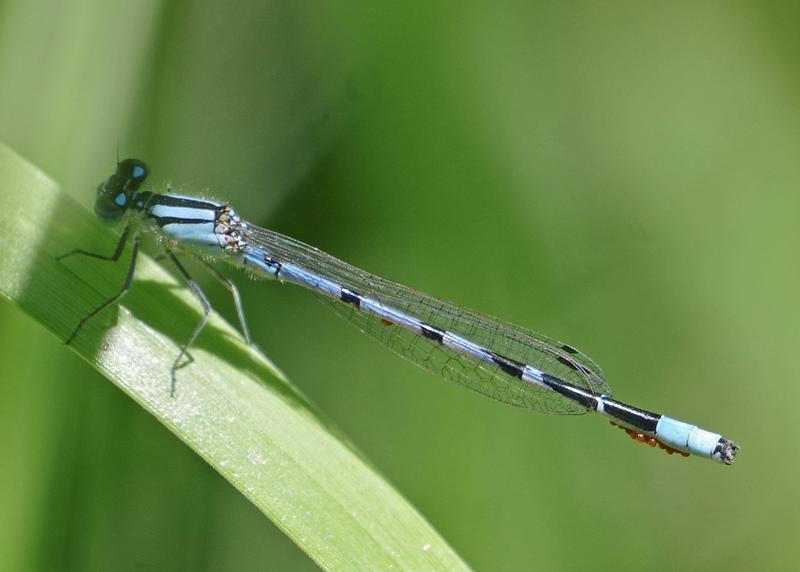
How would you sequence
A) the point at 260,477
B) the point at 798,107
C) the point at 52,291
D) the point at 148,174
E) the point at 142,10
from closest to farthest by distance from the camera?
the point at 260,477, the point at 52,291, the point at 142,10, the point at 148,174, the point at 798,107

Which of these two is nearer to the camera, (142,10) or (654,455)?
(142,10)

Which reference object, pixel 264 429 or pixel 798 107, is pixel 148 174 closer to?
pixel 264 429

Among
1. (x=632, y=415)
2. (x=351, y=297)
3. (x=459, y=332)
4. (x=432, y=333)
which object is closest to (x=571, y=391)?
(x=632, y=415)

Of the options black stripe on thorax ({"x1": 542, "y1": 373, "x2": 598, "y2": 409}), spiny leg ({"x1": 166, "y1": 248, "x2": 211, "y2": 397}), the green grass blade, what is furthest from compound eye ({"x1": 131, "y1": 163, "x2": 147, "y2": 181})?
black stripe on thorax ({"x1": 542, "y1": 373, "x2": 598, "y2": 409})

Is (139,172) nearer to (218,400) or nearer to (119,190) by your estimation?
(119,190)

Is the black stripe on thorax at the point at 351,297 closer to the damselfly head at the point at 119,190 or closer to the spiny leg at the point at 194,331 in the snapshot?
the spiny leg at the point at 194,331

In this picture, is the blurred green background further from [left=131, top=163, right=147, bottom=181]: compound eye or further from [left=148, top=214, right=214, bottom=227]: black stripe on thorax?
[left=148, top=214, right=214, bottom=227]: black stripe on thorax

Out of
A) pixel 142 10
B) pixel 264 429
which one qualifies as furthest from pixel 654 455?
pixel 142 10
